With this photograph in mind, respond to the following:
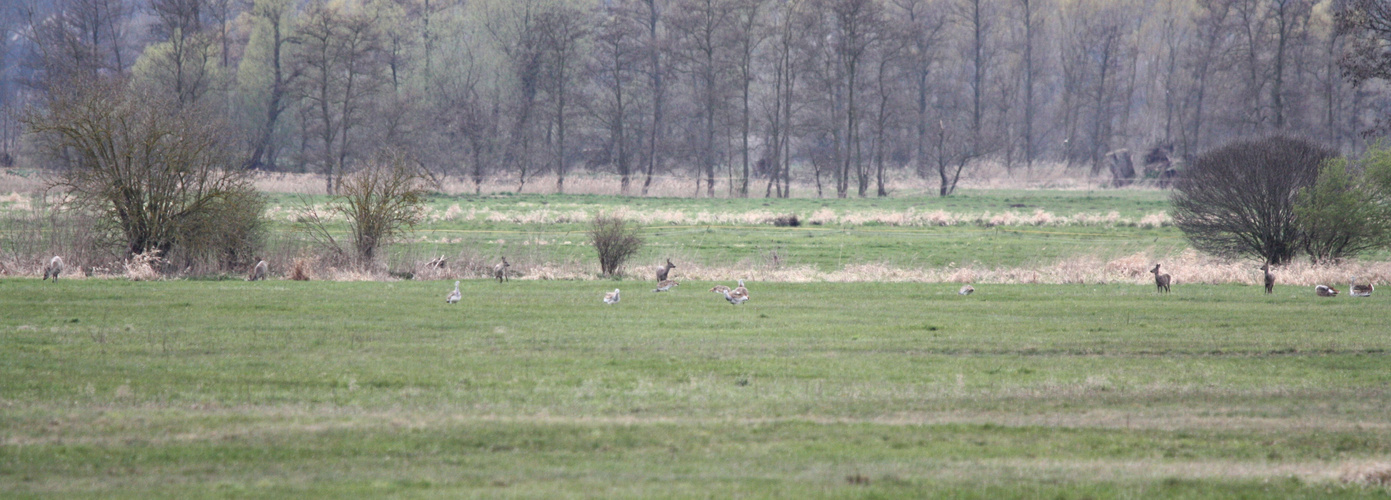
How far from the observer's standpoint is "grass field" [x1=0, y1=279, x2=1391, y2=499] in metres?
8.83

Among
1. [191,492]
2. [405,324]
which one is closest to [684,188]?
[405,324]

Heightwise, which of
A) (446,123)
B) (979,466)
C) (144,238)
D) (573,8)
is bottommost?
(979,466)

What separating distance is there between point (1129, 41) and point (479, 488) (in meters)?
94.7

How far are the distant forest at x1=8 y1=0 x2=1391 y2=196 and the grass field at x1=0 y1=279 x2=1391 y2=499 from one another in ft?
150

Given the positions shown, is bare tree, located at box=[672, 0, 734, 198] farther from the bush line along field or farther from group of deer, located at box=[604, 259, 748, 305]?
group of deer, located at box=[604, 259, 748, 305]

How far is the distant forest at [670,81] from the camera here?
216 feet

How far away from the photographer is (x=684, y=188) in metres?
71.1

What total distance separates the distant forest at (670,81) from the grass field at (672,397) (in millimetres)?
45673

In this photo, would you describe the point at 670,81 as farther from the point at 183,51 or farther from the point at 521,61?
the point at 183,51

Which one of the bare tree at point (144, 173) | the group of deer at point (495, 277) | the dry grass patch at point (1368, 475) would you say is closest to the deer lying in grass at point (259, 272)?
the bare tree at point (144, 173)

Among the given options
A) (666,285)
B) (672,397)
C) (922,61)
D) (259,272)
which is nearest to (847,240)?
(666,285)

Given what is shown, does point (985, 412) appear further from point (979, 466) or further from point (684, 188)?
point (684, 188)

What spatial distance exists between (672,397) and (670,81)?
64264 millimetres

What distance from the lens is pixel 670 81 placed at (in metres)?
75.2
